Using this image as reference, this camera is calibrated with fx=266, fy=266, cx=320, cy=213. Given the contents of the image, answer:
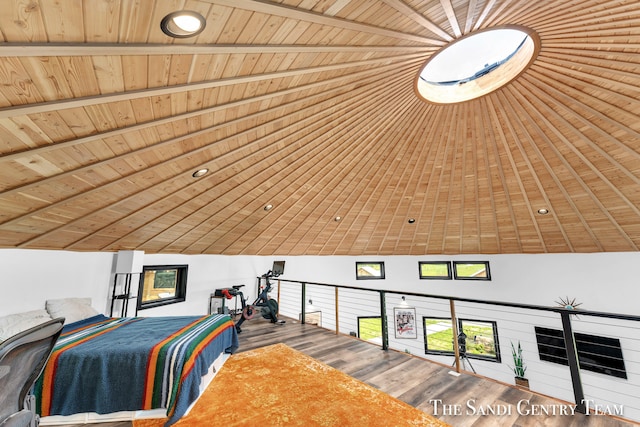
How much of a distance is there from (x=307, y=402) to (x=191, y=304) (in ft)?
14.2

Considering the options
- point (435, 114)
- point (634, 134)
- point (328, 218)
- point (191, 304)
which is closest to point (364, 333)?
point (328, 218)

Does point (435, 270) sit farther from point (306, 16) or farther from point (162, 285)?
point (306, 16)

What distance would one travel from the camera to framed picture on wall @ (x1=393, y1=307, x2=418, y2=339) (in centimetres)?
821

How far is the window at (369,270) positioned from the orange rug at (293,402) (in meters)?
5.31

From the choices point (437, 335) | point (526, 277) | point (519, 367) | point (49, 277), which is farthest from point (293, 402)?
point (526, 277)

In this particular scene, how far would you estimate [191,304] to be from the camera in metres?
6.04

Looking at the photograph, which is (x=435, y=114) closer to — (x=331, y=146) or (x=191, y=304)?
(x=331, y=146)

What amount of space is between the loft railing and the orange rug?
1.46 metres

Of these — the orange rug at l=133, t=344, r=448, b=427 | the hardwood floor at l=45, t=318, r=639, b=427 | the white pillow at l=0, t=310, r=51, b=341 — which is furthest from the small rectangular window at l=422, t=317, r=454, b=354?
the white pillow at l=0, t=310, r=51, b=341

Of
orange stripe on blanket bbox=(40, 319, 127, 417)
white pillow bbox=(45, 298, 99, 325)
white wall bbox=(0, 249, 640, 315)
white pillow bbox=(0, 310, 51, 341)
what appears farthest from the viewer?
white wall bbox=(0, 249, 640, 315)

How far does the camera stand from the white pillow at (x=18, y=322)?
8.89 ft

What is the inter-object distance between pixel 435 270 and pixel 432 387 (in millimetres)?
5726

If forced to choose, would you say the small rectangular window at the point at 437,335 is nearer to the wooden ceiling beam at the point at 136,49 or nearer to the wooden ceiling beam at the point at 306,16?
the wooden ceiling beam at the point at 306,16

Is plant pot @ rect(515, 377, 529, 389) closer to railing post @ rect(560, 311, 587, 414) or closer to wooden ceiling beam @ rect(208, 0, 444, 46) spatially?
railing post @ rect(560, 311, 587, 414)
